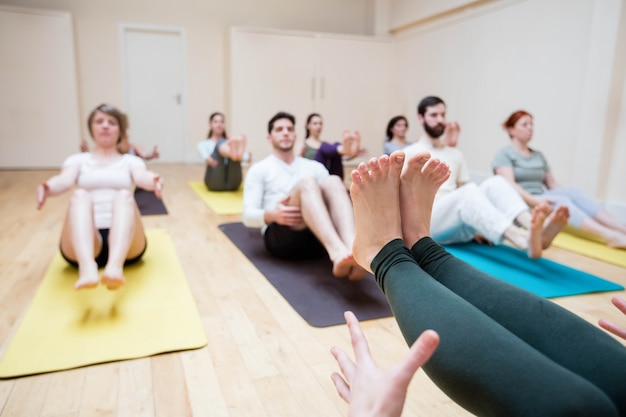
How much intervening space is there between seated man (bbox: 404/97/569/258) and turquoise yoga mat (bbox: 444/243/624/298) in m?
0.09

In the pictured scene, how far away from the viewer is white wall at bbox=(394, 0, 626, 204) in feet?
12.5

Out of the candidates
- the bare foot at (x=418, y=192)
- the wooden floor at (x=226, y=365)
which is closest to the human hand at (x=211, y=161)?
the wooden floor at (x=226, y=365)

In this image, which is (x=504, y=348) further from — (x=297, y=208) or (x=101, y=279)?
(x=297, y=208)

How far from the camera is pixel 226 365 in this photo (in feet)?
4.66

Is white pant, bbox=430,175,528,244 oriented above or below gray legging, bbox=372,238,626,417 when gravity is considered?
below

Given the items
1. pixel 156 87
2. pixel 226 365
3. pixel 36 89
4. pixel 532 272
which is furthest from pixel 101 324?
pixel 156 87

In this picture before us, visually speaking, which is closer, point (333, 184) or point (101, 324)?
point (101, 324)

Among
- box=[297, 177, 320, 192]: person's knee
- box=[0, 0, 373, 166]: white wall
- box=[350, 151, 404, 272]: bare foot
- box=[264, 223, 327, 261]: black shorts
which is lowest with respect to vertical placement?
box=[264, 223, 327, 261]: black shorts

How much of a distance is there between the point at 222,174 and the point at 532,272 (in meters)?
2.99

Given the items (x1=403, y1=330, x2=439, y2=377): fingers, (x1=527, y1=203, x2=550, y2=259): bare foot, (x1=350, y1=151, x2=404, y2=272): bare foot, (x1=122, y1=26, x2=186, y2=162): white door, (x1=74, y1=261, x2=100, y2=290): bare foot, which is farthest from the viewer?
(x1=122, y1=26, x2=186, y2=162): white door

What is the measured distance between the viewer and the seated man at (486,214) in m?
2.30

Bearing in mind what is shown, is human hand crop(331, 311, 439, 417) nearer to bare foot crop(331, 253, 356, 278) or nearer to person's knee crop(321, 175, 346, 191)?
bare foot crop(331, 253, 356, 278)

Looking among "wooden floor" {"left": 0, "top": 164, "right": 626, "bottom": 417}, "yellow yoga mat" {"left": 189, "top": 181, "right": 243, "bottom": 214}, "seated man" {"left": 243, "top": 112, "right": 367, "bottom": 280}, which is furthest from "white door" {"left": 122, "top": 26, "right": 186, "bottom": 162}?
"seated man" {"left": 243, "top": 112, "right": 367, "bottom": 280}

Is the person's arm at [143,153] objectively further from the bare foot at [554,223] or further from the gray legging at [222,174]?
the bare foot at [554,223]
